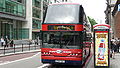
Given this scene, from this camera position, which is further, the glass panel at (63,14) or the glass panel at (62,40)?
the glass panel at (63,14)

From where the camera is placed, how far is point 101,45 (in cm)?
1184

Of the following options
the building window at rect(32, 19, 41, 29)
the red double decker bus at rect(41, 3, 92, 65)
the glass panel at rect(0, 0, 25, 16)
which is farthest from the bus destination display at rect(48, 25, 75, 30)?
the building window at rect(32, 19, 41, 29)

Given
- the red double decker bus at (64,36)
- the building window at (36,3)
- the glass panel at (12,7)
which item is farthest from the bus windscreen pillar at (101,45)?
the building window at (36,3)

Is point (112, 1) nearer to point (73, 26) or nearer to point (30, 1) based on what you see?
point (30, 1)

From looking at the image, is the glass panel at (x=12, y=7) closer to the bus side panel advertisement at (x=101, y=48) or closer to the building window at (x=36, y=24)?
the building window at (x=36, y=24)

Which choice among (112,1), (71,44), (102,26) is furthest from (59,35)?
(112,1)

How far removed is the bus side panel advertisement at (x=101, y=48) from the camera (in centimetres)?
1174

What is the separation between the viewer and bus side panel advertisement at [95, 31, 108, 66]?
11.7m

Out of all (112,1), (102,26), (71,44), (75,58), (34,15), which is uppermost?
(112,1)

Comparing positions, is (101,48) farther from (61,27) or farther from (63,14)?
(63,14)

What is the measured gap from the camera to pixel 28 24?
52500 mm

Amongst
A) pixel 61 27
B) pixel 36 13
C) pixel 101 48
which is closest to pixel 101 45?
pixel 101 48

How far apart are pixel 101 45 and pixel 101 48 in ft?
0.55

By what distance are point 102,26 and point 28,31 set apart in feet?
135
